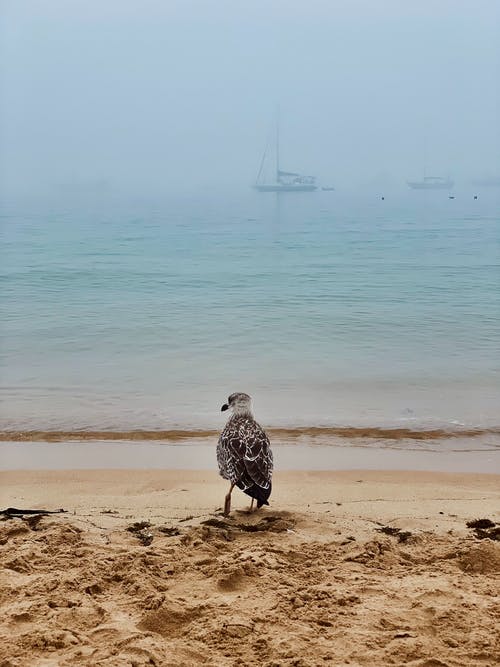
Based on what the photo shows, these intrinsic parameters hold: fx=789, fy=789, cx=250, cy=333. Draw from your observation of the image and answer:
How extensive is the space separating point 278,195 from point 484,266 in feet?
131

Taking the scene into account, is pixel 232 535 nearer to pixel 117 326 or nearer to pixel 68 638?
Answer: pixel 68 638

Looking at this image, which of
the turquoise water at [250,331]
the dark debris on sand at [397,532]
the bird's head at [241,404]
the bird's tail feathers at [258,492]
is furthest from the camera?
the turquoise water at [250,331]

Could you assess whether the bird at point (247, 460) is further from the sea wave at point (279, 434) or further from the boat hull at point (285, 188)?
the boat hull at point (285, 188)

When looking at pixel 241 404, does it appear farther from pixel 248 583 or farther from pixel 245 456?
pixel 248 583

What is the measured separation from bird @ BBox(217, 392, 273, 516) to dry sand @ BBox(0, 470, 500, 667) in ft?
0.43

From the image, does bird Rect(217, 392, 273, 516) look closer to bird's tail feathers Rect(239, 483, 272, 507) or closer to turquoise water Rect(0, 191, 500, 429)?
bird's tail feathers Rect(239, 483, 272, 507)

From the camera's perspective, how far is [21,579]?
286 cm

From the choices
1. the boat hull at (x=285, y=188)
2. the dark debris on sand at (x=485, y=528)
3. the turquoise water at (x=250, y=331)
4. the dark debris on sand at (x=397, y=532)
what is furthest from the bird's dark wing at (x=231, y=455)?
the boat hull at (x=285, y=188)

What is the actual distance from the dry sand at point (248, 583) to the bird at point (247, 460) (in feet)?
0.43

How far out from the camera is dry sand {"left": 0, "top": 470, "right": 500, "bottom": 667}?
2.39m

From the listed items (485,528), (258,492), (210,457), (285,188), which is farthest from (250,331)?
(285,188)

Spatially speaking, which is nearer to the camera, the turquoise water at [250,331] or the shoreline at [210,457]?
the shoreline at [210,457]

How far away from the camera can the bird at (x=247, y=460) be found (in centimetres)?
368

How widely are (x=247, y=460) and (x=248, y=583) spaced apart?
0.93m
